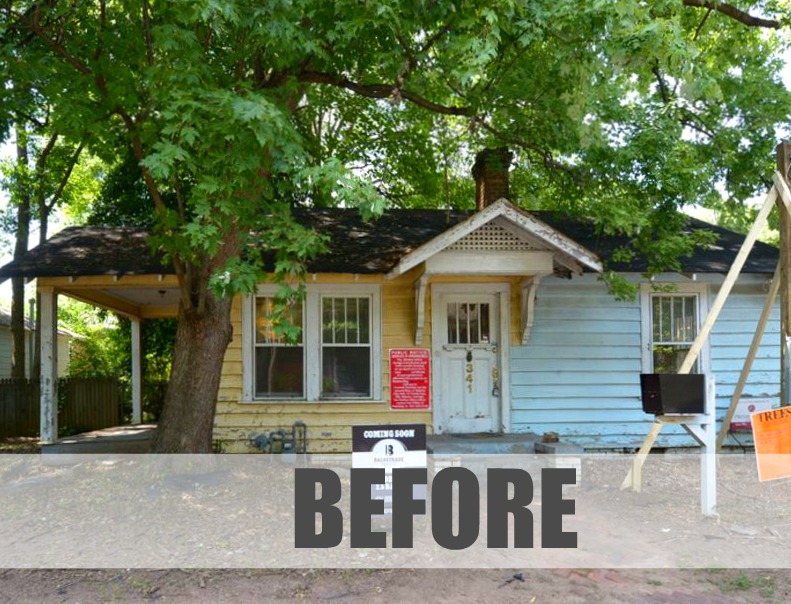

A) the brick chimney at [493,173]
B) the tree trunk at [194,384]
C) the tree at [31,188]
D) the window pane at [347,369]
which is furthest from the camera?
the tree at [31,188]

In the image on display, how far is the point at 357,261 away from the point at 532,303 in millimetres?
2525

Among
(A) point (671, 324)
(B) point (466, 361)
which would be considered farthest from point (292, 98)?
(A) point (671, 324)

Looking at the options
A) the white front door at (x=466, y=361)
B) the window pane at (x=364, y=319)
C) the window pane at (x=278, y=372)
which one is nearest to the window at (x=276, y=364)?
the window pane at (x=278, y=372)

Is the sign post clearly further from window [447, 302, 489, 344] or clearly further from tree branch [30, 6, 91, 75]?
tree branch [30, 6, 91, 75]

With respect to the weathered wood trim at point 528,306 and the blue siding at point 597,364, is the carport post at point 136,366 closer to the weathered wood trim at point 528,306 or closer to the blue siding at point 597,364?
the blue siding at point 597,364

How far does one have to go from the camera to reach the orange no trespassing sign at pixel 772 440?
7109mm

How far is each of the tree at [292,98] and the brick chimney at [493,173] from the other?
59 centimetres

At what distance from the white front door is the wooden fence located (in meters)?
9.00

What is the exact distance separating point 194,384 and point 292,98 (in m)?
3.43

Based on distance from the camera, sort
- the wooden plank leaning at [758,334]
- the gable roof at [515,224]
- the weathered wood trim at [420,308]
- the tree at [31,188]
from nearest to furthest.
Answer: the wooden plank leaning at [758,334]
the gable roof at [515,224]
the weathered wood trim at [420,308]
the tree at [31,188]

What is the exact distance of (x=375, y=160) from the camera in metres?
19.2

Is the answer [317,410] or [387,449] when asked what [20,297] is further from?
[387,449]

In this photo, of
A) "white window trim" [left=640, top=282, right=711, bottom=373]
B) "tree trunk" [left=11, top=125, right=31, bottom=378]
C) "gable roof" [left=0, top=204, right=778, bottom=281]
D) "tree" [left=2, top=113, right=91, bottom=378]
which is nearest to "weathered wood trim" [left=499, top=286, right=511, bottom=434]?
"gable roof" [left=0, top=204, right=778, bottom=281]

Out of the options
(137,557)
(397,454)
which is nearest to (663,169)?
(397,454)
